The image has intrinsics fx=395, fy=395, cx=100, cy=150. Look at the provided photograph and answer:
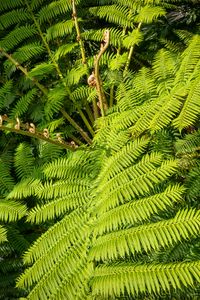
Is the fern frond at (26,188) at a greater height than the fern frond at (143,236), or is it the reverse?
the fern frond at (26,188)

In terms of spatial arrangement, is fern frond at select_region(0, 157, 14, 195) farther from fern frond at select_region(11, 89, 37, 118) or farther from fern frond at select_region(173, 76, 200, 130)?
fern frond at select_region(173, 76, 200, 130)

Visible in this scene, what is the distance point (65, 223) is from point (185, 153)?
0.74 metres

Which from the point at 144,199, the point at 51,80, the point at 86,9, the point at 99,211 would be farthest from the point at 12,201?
the point at 86,9

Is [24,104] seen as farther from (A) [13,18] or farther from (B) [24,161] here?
(A) [13,18]

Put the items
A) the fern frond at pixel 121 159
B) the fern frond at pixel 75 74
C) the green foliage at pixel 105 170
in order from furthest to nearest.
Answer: the fern frond at pixel 75 74 → the fern frond at pixel 121 159 → the green foliage at pixel 105 170

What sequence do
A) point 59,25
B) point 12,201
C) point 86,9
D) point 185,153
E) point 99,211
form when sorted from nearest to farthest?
1. point 99,211
2. point 185,153
3. point 12,201
4. point 59,25
5. point 86,9

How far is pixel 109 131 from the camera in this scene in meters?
2.23

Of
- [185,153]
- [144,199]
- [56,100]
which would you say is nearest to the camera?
[144,199]

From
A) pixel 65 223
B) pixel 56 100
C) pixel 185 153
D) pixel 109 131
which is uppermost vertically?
pixel 56 100

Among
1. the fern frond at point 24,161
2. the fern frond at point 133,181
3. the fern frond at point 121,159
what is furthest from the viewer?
the fern frond at point 24,161

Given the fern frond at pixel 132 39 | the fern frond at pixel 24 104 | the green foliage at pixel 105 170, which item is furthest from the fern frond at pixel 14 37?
the fern frond at pixel 132 39

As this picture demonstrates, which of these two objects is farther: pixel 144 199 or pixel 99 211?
pixel 99 211

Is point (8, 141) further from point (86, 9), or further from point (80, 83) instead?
point (86, 9)

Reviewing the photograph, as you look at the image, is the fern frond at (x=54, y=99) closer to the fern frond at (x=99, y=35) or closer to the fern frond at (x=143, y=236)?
the fern frond at (x=99, y=35)
